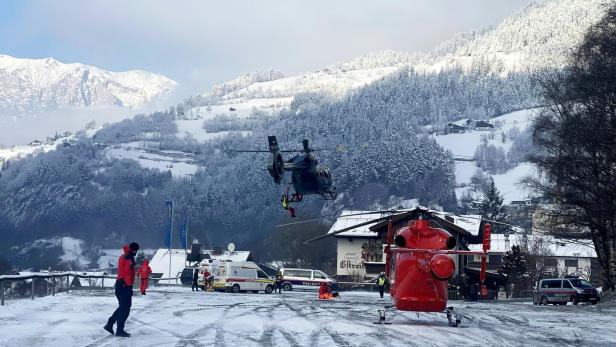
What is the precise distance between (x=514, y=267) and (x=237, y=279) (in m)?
31.3

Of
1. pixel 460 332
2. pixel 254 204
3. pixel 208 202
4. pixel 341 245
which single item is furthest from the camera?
pixel 208 202

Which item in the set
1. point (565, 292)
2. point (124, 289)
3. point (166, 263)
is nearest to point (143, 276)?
point (565, 292)

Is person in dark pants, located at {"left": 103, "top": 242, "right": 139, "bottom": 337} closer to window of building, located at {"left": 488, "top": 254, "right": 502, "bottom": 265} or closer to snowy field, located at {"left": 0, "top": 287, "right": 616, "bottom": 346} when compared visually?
snowy field, located at {"left": 0, "top": 287, "right": 616, "bottom": 346}

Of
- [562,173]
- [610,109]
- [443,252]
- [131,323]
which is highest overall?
[610,109]

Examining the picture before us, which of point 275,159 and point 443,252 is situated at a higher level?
point 275,159

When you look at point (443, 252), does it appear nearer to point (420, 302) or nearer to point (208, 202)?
point (420, 302)

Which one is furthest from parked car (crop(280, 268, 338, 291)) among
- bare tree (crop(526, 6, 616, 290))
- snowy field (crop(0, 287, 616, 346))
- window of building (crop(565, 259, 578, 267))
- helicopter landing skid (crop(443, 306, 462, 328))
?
window of building (crop(565, 259, 578, 267))

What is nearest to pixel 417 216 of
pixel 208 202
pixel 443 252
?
pixel 443 252

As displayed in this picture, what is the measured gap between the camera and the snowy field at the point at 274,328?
18094 millimetres

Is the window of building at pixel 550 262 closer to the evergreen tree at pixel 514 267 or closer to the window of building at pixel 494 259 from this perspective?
the window of building at pixel 494 259

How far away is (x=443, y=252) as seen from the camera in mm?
23094

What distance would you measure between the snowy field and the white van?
26.5 meters

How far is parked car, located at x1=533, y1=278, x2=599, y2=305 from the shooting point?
46000mm

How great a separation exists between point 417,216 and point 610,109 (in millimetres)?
19623
